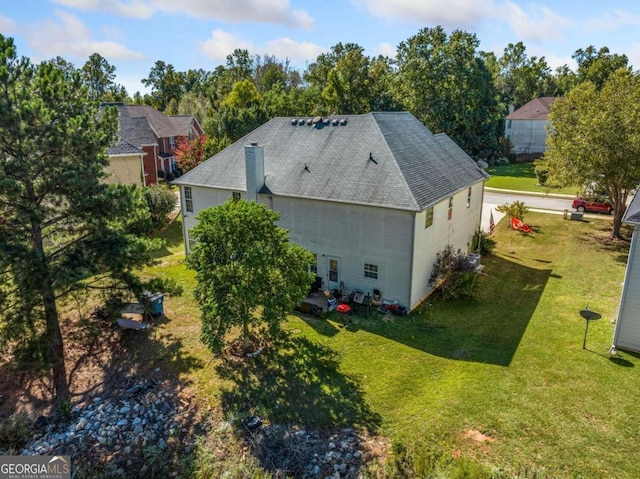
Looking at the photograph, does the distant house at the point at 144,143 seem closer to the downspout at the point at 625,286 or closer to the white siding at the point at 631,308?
the downspout at the point at 625,286

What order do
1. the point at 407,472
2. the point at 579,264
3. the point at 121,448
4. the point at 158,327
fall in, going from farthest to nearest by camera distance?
the point at 579,264 < the point at 158,327 < the point at 121,448 < the point at 407,472

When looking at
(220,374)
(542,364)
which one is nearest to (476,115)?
(542,364)

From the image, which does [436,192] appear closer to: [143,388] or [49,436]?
[143,388]

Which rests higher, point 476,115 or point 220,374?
point 476,115

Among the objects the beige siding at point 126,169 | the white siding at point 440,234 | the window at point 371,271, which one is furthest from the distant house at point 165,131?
the window at point 371,271

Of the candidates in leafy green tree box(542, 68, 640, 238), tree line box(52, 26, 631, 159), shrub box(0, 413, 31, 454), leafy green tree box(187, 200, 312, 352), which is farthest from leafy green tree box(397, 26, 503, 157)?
shrub box(0, 413, 31, 454)

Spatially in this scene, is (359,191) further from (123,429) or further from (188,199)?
(123,429)

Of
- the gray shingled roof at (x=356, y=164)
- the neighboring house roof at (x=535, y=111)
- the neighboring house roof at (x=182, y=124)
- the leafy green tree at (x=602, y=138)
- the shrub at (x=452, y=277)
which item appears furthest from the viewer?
the neighboring house roof at (x=535, y=111)

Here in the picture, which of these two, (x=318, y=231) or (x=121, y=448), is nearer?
(x=121, y=448)
